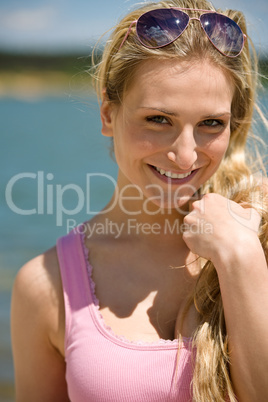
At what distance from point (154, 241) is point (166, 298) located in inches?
9.8

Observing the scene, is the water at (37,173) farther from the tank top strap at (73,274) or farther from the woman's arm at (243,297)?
the woman's arm at (243,297)

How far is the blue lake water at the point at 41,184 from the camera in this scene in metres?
5.94

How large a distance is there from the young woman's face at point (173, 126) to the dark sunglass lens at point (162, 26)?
0.25ft

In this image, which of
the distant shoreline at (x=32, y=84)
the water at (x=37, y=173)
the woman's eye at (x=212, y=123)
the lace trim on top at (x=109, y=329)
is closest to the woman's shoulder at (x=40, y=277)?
the lace trim on top at (x=109, y=329)

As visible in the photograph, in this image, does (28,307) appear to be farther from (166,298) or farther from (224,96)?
(224,96)

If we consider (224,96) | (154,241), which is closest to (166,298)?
(154,241)

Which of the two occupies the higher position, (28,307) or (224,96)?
(224,96)

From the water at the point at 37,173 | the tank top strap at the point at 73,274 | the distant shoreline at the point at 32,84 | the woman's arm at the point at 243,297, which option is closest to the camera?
the woman's arm at the point at 243,297

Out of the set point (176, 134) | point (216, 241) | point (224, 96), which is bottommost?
point (216, 241)

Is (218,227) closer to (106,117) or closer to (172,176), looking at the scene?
(172,176)

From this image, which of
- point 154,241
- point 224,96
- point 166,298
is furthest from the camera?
point 154,241

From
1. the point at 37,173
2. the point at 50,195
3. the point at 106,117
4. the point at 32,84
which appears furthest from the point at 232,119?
the point at 32,84

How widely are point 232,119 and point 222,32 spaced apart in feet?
1.21

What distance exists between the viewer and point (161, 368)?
1865 millimetres
